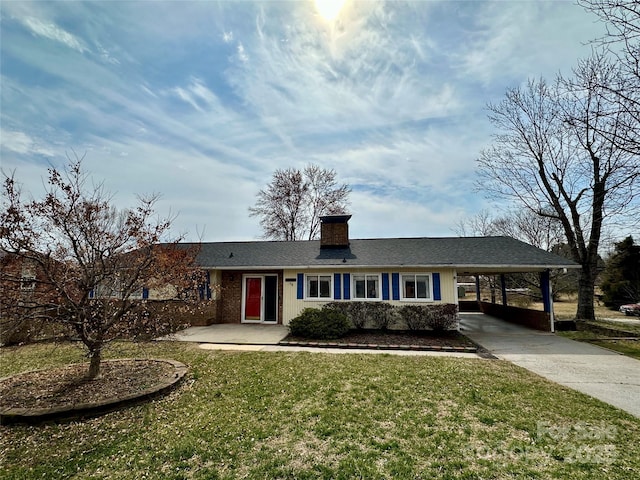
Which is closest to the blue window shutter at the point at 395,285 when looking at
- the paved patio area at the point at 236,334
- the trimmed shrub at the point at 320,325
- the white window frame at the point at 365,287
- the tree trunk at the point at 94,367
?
the white window frame at the point at 365,287

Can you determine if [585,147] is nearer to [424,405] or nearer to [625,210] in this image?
[625,210]

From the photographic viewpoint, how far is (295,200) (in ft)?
96.3

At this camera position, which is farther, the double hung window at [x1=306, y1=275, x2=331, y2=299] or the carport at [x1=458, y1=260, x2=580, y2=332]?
the double hung window at [x1=306, y1=275, x2=331, y2=299]

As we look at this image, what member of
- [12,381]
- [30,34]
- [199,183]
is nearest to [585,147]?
[199,183]

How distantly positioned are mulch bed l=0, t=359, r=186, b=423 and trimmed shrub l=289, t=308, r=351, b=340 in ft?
15.3

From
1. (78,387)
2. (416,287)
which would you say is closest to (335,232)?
(416,287)

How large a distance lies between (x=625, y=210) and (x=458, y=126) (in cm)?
690

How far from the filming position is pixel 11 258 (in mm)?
5195

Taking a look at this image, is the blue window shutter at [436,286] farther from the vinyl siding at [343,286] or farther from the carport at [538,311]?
the carport at [538,311]

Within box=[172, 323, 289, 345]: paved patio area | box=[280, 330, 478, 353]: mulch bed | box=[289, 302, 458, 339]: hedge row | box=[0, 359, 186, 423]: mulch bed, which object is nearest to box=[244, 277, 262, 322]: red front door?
box=[172, 323, 289, 345]: paved patio area

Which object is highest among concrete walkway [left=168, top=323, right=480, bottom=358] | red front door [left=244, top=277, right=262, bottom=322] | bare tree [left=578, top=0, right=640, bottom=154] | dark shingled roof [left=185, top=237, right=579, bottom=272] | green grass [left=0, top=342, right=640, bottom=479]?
bare tree [left=578, top=0, right=640, bottom=154]

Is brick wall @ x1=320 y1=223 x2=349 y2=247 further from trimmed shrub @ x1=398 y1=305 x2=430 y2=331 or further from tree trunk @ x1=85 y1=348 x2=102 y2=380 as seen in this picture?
tree trunk @ x1=85 y1=348 x2=102 y2=380

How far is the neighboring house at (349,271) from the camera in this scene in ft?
40.9

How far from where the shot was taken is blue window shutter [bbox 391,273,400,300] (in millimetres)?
12672
